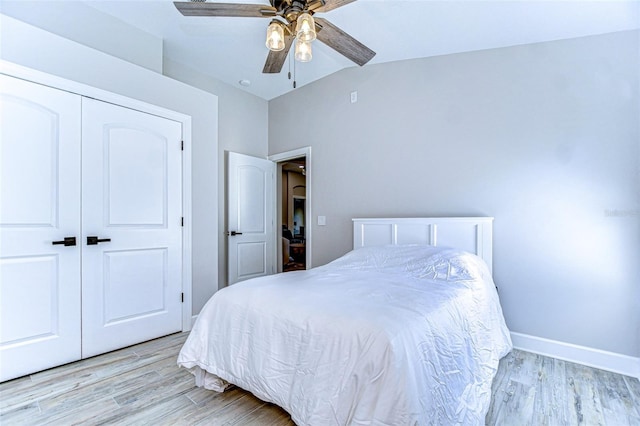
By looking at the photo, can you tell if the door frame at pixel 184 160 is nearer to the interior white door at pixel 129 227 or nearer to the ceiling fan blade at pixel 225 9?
the interior white door at pixel 129 227

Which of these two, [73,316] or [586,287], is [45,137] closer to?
[73,316]

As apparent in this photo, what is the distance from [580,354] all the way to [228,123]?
4.22 meters

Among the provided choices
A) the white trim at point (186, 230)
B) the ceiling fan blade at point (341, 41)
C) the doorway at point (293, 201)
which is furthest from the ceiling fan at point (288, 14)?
the doorway at point (293, 201)

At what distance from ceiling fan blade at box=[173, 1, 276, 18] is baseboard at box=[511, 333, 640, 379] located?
120 inches

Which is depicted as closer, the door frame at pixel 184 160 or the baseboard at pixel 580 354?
the baseboard at pixel 580 354

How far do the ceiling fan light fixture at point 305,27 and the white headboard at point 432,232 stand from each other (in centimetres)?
189

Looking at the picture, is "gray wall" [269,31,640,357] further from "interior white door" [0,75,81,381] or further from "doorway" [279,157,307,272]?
"doorway" [279,157,307,272]

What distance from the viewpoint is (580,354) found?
7.65 ft

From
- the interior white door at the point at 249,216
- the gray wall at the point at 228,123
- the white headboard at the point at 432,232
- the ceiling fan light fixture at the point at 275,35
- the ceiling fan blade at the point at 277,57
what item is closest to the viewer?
the ceiling fan light fixture at the point at 275,35

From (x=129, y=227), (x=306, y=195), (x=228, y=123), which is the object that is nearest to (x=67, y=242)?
(x=129, y=227)

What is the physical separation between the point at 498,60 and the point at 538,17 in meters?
0.43

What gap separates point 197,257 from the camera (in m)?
3.12

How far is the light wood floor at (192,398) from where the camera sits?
1.64m

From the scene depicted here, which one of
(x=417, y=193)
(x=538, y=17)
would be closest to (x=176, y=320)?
(x=417, y=193)
